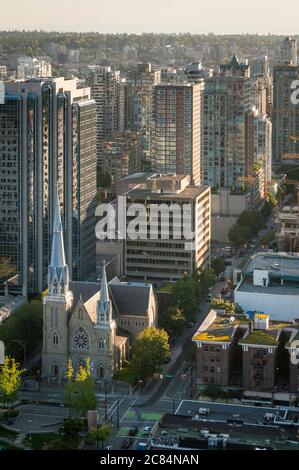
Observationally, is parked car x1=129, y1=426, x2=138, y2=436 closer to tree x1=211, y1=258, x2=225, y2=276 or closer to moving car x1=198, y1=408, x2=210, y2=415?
moving car x1=198, y1=408, x2=210, y2=415

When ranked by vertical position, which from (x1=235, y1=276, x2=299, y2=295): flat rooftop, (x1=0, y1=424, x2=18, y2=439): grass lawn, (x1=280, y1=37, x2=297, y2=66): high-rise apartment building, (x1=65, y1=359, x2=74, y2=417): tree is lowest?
(x1=0, y1=424, x2=18, y2=439): grass lawn

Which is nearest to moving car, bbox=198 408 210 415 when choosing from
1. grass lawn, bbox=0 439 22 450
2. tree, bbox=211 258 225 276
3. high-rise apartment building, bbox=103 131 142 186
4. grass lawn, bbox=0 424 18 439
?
grass lawn, bbox=0 424 18 439

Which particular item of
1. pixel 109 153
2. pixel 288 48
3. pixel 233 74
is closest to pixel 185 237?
pixel 233 74

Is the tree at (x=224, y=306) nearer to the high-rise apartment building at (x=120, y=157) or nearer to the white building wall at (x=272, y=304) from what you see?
the white building wall at (x=272, y=304)

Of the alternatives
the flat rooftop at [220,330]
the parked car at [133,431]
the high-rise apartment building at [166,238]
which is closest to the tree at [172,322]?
the flat rooftop at [220,330]

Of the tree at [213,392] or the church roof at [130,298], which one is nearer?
the tree at [213,392]

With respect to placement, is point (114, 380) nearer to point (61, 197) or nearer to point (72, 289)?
point (72, 289)

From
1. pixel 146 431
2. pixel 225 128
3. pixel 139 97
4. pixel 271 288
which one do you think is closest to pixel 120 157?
pixel 225 128
